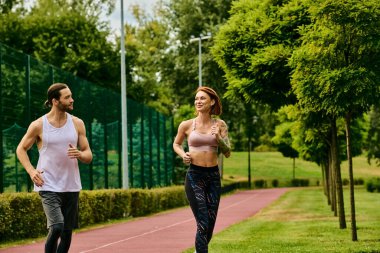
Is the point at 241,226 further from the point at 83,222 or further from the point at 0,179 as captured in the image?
the point at 0,179

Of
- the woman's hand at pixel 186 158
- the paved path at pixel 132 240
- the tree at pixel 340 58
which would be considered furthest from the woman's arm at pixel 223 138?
the tree at pixel 340 58

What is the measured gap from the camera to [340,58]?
13766 millimetres

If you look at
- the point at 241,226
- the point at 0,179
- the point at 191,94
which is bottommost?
the point at 241,226

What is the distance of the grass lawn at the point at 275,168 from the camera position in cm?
9812

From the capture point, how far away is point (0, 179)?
18.0 meters

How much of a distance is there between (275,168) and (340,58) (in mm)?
92805

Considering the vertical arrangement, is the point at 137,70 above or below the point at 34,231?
above

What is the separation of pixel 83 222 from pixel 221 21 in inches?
1231

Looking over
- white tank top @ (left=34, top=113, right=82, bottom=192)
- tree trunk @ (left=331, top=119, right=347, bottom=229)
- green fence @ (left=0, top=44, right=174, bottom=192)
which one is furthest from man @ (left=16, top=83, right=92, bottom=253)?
green fence @ (left=0, top=44, right=174, bottom=192)

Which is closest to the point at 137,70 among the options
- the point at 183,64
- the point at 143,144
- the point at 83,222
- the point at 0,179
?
the point at 183,64

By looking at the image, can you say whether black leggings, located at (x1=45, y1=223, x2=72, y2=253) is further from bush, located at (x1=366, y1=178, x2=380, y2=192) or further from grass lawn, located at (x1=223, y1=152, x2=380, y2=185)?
grass lawn, located at (x1=223, y1=152, x2=380, y2=185)

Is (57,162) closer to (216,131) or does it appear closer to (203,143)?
(203,143)

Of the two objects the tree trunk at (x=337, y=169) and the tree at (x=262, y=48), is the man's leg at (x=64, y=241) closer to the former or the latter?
the tree trunk at (x=337, y=169)

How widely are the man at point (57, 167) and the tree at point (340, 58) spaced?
263 inches
